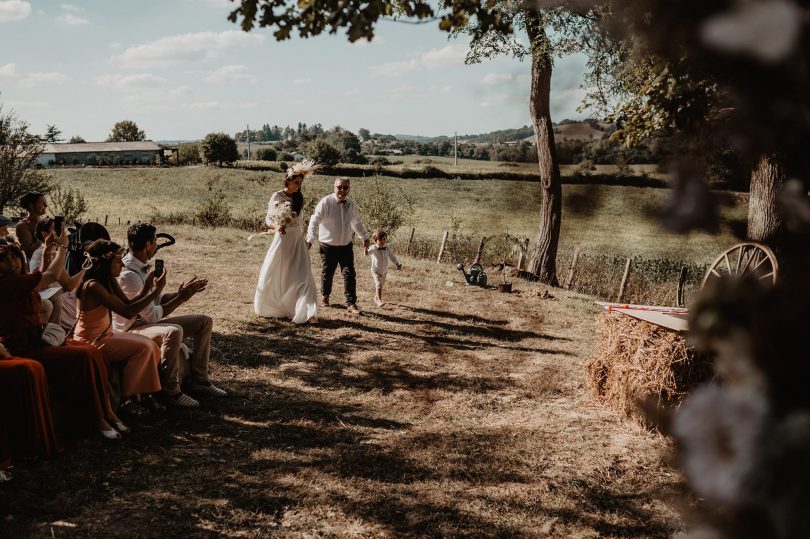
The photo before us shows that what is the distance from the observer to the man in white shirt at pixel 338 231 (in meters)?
9.84

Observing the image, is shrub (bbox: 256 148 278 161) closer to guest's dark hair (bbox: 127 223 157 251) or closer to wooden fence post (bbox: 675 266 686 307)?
wooden fence post (bbox: 675 266 686 307)

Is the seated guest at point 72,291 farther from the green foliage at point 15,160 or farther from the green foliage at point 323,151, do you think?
the green foliage at point 323,151

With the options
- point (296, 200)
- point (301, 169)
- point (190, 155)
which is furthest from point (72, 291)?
point (190, 155)

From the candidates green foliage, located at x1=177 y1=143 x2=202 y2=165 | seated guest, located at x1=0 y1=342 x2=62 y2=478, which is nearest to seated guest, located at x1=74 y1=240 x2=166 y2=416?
seated guest, located at x1=0 y1=342 x2=62 y2=478

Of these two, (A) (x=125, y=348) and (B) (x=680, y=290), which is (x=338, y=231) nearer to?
(A) (x=125, y=348)

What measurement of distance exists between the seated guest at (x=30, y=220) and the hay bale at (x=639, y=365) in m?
6.85

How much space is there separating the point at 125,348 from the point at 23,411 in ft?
3.17

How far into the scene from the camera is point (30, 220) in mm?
7613

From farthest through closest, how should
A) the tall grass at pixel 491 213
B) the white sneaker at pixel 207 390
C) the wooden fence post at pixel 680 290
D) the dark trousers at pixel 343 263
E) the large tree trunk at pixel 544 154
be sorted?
the large tree trunk at pixel 544 154 < the wooden fence post at pixel 680 290 < the dark trousers at pixel 343 263 < the white sneaker at pixel 207 390 < the tall grass at pixel 491 213

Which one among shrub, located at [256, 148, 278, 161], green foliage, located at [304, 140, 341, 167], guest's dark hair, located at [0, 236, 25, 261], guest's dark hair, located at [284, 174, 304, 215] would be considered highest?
shrub, located at [256, 148, 278, 161]

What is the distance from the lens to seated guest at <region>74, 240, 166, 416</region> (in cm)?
507

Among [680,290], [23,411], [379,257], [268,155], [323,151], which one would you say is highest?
[268,155]

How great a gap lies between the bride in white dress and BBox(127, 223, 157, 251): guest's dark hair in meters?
3.40

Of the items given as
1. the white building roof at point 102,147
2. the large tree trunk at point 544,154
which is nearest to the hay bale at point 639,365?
the large tree trunk at point 544,154
